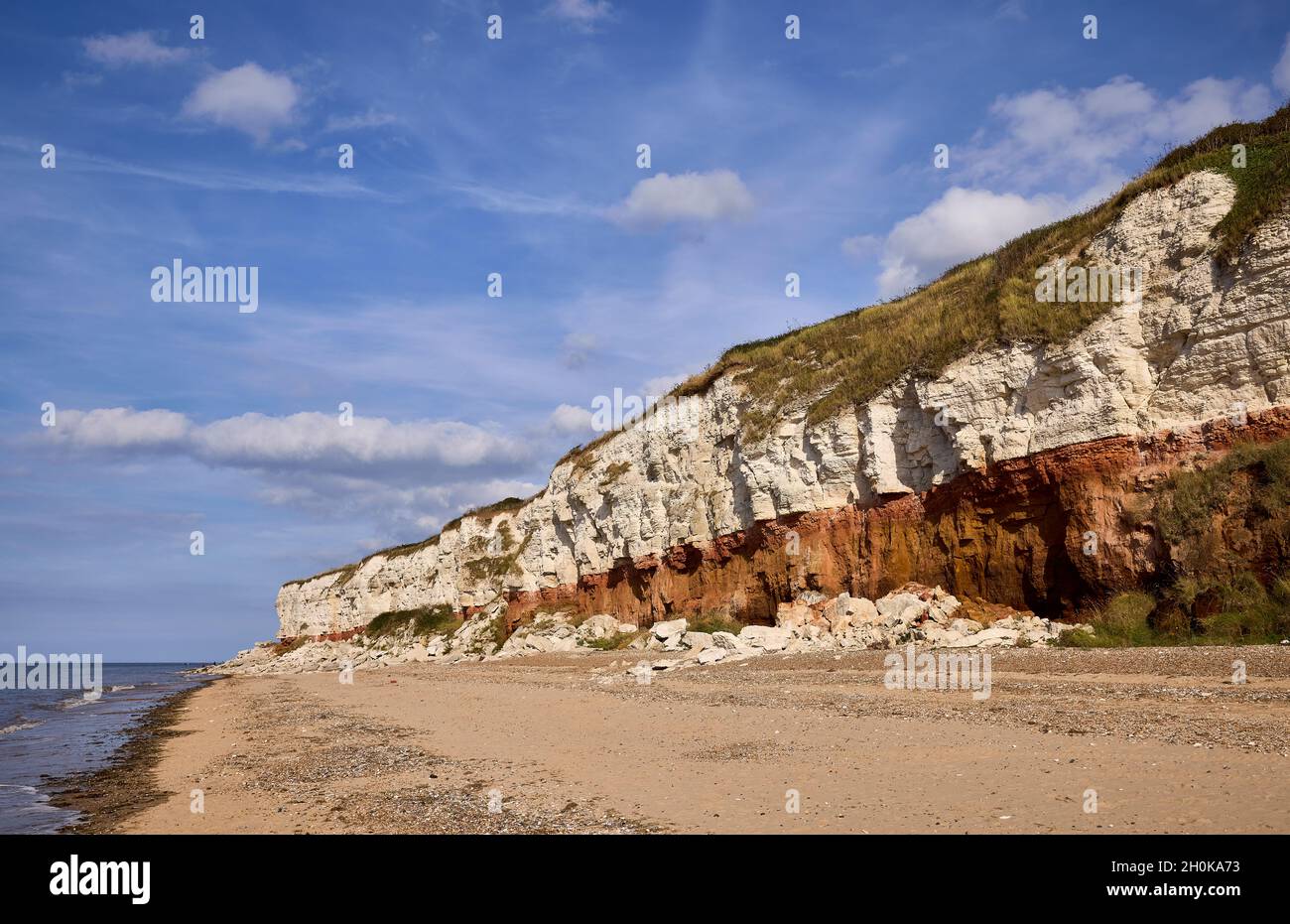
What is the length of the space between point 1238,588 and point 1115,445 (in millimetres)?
5336

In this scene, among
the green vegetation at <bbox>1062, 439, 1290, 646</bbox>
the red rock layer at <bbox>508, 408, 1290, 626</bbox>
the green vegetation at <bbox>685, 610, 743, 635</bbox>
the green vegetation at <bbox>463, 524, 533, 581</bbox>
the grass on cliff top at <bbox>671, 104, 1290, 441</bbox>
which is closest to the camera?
the green vegetation at <bbox>1062, 439, 1290, 646</bbox>

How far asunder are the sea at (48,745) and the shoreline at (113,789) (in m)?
0.21

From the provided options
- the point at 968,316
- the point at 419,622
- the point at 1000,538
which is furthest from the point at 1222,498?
the point at 419,622

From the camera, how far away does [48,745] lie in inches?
853

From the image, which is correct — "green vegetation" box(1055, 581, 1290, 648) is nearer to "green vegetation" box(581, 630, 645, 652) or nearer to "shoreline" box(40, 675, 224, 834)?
"shoreline" box(40, 675, 224, 834)

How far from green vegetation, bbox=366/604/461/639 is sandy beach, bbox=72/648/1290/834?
48.2 metres

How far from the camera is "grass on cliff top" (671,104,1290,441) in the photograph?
67.8 ft

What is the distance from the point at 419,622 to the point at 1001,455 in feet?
194

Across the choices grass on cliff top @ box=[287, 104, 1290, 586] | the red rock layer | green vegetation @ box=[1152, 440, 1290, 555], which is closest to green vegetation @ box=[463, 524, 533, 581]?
grass on cliff top @ box=[287, 104, 1290, 586]

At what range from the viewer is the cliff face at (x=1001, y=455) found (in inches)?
792

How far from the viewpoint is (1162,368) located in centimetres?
2138

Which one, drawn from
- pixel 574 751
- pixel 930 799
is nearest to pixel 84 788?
pixel 574 751

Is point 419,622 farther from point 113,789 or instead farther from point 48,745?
point 113,789
